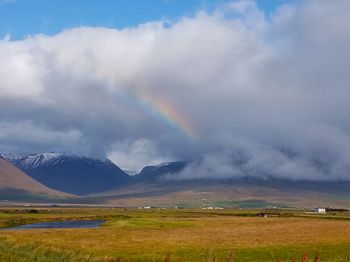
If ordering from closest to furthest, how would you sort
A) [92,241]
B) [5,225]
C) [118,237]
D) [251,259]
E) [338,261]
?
[338,261]
[251,259]
[92,241]
[118,237]
[5,225]

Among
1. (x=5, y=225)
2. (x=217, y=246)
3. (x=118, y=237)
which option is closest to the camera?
(x=217, y=246)

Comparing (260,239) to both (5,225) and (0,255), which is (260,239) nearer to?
(0,255)

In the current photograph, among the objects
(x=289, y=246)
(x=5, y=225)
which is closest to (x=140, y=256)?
(x=289, y=246)

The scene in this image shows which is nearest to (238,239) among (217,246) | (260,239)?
(260,239)

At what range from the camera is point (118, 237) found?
2953 inches

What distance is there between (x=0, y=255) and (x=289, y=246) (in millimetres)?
42256

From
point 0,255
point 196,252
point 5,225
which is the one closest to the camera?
point 0,255

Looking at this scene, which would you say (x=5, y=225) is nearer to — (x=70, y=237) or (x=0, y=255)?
(x=70, y=237)

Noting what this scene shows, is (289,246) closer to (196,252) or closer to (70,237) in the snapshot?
(196,252)

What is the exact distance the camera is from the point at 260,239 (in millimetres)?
69875

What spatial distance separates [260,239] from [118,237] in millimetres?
19741

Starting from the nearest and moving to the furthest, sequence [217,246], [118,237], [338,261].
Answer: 1. [338,261]
2. [217,246]
3. [118,237]

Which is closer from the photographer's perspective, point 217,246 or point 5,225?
point 217,246

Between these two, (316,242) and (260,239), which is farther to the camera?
(260,239)
